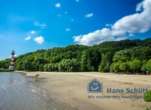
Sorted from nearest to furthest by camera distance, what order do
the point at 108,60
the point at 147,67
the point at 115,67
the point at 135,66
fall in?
the point at 147,67 → the point at 135,66 → the point at 115,67 → the point at 108,60

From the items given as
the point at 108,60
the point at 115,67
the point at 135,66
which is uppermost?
the point at 108,60

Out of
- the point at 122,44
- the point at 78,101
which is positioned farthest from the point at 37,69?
the point at 78,101

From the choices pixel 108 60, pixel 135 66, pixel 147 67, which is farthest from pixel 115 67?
pixel 147 67

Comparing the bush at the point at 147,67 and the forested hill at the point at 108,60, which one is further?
the forested hill at the point at 108,60

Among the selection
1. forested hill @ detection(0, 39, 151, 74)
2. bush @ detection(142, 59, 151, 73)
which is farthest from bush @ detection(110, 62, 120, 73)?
bush @ detection(142, 59, 151, 73)

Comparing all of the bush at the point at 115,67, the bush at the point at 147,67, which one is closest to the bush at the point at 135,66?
the bush at the point at 147,67

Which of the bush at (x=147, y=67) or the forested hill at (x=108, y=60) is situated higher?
the forested hill at (x=108, y=60)

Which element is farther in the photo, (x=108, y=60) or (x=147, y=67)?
(x=108, y=60)

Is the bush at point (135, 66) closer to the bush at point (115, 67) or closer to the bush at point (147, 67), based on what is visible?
the bush at point (147, 67)

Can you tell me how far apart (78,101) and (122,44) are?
12036cm

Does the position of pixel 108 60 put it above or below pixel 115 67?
above

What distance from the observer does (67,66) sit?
132 metres

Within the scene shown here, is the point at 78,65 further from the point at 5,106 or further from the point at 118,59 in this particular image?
the point at 5,106

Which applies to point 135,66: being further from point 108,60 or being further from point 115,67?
point 108,60
